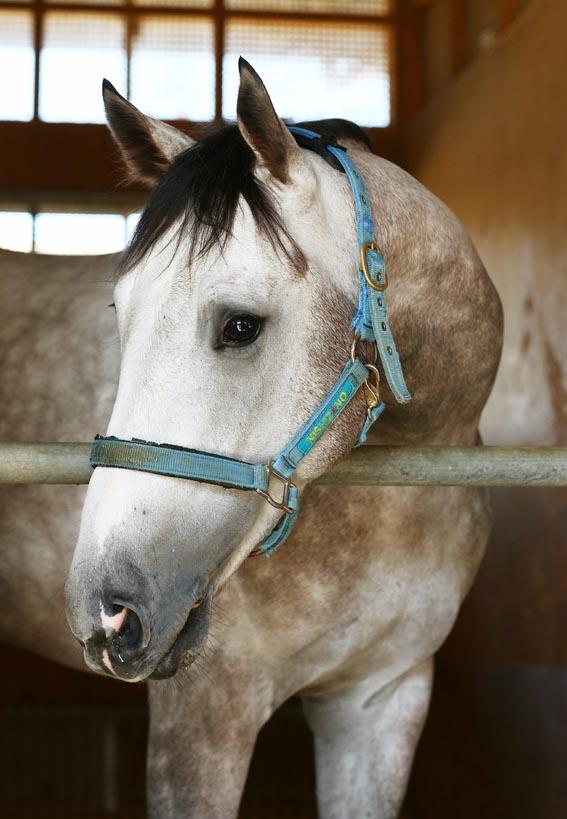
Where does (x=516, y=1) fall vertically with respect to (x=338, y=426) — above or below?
above

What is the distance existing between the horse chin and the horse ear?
633mm

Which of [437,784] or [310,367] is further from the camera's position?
[437,784]

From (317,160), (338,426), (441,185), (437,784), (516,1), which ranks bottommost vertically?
(437,784)

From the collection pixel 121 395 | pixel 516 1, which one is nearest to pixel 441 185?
pixel 516 1

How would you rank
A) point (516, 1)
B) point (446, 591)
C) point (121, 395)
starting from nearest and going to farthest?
1. point (121, 395)
2. point (446, 591)
3. point (516, 1)

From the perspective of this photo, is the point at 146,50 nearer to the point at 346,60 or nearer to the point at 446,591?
the point at 346,60

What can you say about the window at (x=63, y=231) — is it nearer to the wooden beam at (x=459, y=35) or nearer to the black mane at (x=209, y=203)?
the wooden beam at (x=459, y=35)

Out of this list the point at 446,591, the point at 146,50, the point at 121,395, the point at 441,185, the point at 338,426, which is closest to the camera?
the point at 121,395

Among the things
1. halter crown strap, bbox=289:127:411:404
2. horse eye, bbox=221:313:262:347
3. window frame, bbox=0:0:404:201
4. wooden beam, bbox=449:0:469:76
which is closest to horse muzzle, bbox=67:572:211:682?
horse eye, bbox=221:313:262:347

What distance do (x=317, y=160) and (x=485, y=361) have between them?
52cm

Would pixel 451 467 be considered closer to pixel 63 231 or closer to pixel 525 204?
pixel 525 204

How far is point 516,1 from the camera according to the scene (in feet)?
13.6

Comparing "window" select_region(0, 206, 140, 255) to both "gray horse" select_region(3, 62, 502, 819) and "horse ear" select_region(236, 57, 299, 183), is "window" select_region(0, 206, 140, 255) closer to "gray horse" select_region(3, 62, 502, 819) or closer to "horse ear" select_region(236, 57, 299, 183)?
"gray horse" select_region(3, 62, 502, 819)

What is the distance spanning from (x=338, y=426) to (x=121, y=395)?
12.6 inches
